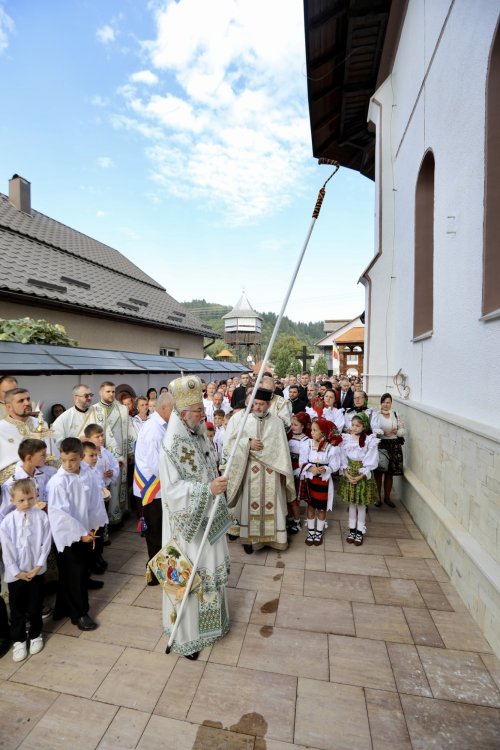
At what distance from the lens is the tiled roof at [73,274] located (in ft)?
34.6

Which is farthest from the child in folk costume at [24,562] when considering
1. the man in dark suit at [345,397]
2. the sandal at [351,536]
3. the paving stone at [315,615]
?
the man in dark suit at [345,397]

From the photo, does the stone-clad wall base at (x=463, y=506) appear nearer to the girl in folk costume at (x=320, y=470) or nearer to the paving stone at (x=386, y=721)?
the paving stone at (x=386, y=721)

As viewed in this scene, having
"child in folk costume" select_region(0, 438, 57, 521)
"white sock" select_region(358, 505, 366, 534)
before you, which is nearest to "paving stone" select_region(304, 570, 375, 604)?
"white sock" select_region(358, 505, 366, 534)

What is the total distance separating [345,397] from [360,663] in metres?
6.73

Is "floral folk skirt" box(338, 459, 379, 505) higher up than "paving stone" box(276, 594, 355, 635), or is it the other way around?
"floral folk skirt" box(338, 459, 379, 505)

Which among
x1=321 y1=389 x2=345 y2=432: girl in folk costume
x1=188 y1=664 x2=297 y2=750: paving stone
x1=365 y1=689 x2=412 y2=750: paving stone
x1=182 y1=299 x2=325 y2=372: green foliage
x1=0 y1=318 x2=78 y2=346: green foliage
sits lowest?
x1=188 y1=664 x2=297 y2=750: paving stone

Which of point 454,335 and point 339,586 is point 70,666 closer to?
point 339,586

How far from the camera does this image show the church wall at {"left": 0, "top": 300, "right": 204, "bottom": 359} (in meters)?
9.77

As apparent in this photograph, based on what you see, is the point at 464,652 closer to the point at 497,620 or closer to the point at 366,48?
the point at 497,620

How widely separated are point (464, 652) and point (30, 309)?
415 inches

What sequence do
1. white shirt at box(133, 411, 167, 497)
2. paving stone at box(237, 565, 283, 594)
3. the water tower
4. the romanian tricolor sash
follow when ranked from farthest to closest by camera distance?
A: the water tower < white shirt at box(133, 411, 167, 497) < the romanian tricolor sash < paving stone at box(237, 565, 283, 594)

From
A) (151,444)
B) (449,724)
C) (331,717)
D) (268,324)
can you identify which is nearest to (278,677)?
(331,717)

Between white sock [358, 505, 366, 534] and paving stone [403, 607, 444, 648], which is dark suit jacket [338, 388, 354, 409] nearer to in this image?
white sock [358, 505, 366, 534]

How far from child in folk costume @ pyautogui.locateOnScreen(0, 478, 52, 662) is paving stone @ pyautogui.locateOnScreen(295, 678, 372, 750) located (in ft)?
7.08
